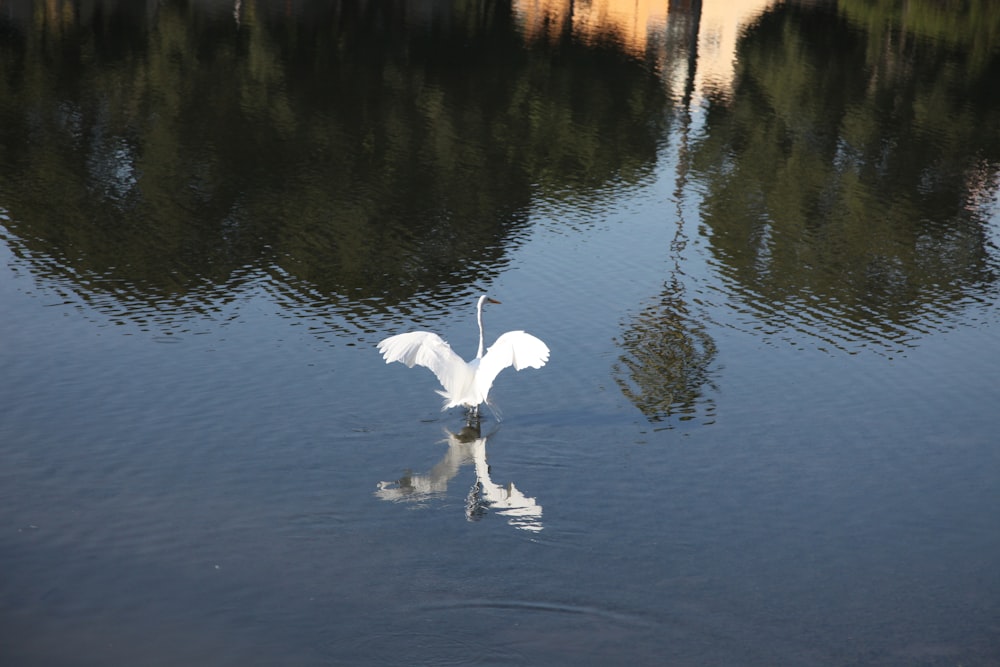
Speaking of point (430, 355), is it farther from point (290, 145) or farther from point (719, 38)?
point (719, 38)

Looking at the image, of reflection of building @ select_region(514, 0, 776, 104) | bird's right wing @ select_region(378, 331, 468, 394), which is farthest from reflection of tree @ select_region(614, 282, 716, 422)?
reflection of building @ select_region(514, 0, 776, 104)

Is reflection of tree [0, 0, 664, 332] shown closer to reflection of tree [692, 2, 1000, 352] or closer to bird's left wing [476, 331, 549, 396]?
reflection of tree [692, 2, 1000, 352]

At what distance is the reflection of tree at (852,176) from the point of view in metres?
22.2

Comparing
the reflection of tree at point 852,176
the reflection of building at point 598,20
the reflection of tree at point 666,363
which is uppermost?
the reflection of tree at point 666,363

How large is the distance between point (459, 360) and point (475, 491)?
2.05 m

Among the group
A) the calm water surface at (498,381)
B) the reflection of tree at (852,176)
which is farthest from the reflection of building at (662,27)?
the calm water surface at (498,381)

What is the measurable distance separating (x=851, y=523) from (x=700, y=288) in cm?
824

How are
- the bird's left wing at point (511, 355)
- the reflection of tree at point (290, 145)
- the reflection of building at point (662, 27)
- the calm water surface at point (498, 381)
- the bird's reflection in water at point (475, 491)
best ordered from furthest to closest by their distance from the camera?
the reflection of building at point (662, 27), the reflection of tree at point (290, 145), the bird's left wing at point (511, 355), the bird's reflection in water at point (475, 491), the calm water surface at point (498, 381)

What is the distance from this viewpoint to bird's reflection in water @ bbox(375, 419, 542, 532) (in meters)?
13.8

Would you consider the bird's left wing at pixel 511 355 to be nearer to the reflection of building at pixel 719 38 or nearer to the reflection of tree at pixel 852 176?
the reflection of tree at pixel 852 176

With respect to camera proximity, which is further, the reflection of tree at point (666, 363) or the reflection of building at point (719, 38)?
the reflection of building at point (719, 38)

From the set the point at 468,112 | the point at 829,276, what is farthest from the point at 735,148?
the point at 829,276

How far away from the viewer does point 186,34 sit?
43.0 m

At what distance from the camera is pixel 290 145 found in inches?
1165
